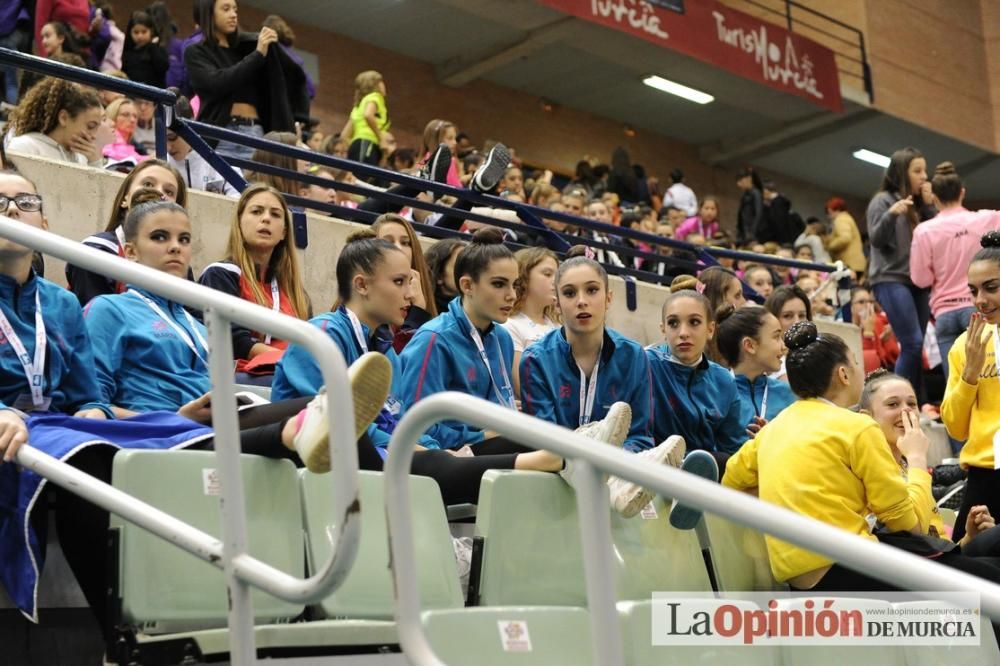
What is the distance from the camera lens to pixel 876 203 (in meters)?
8.29

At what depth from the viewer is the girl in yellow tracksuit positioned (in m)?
4.82

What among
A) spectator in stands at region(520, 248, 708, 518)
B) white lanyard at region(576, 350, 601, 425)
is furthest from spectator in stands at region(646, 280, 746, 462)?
white lanyard at region(576, 350, 601, 425)

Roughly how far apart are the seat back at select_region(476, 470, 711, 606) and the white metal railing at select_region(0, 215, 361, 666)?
1015mm

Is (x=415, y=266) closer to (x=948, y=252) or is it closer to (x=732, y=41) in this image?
(x=948, y=252)

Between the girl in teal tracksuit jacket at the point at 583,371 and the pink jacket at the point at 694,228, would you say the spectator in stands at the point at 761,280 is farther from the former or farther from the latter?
the girl in teal tracksuit jacket at the point at 583,371

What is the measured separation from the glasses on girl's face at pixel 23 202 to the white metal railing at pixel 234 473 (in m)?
1.14

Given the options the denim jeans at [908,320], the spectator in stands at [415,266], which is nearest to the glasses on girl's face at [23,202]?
the spectator in stands at [415,266]

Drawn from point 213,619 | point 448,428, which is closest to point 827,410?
point 448,428

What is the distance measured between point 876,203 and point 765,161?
35.2ft

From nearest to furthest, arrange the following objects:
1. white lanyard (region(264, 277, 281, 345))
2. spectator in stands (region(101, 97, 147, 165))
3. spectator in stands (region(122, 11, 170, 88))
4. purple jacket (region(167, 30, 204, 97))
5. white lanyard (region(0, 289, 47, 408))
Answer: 1. white lanyard (region(0, 289, 47, 408))
2. white lanyard (region(264, 277, 281, 345))
3. spectator in stands (region(101, 97, 147, 165))
4. purple jacket (region(167, 30, 204, 97))
5. spectator in stands (region(122, 11, 170, 88))

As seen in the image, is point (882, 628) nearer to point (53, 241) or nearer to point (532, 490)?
point (532, 490)

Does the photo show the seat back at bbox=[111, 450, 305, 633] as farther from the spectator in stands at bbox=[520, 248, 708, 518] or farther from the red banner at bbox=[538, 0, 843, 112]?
the red banner at bbox=[538, 0, 843, 112]

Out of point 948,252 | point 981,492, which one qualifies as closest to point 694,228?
point 948,252

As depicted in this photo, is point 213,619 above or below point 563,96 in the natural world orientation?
below
